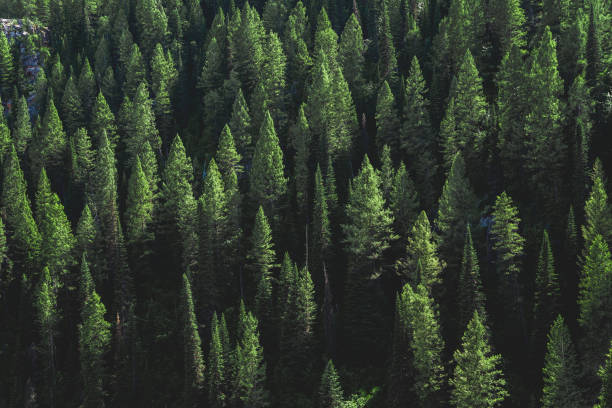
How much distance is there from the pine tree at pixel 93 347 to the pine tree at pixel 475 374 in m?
41.0

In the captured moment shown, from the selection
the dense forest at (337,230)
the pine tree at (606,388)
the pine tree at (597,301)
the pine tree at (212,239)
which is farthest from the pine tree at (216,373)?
the pine tree at (606,388)

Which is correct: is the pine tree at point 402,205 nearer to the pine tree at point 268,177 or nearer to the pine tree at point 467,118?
the pine tree at point 467,118

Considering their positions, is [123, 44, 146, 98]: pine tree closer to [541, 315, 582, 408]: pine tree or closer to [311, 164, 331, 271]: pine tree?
[311, 164, 331, 271]: pine tree

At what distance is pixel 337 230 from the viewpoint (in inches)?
3391

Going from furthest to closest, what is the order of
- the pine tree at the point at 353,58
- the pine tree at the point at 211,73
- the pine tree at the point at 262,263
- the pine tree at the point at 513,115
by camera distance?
1. the pine tree at the point at 211,73
2. the pine tree at the point at 353,58
3. the pine tree at the point at 513,115
4. the pine tree at the point at 262,263

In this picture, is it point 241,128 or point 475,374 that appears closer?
point 475,374

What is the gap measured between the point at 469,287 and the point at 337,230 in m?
20.8

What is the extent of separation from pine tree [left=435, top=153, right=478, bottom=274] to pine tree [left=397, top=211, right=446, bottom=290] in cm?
128

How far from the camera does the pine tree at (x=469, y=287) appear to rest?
69.6 m

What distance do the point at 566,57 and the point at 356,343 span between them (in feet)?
152

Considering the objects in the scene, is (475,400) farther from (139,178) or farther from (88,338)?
Result: (139,178)

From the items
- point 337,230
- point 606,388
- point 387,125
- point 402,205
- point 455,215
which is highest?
point 387,125

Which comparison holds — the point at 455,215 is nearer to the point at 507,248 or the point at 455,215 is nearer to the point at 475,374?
the point at 507,248

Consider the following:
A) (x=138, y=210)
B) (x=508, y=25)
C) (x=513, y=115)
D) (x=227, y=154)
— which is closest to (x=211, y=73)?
(x=227, y=154)
